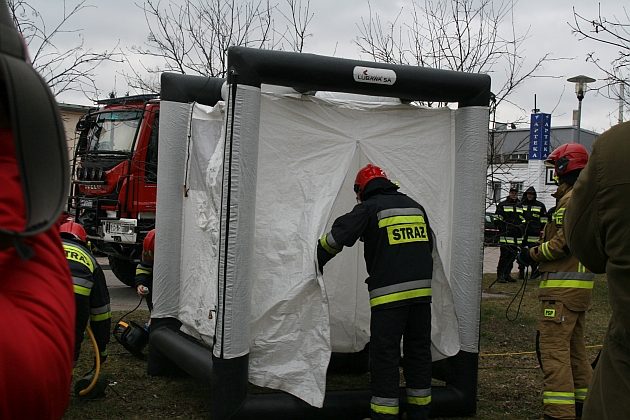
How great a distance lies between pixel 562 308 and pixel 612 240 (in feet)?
12.3

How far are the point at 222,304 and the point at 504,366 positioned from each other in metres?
3.89

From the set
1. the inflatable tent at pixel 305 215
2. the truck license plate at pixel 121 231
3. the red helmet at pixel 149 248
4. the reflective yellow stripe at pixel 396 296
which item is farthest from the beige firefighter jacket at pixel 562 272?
the truck license plate at pixel 121 231

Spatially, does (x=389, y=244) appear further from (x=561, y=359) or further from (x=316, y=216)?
(x=561, y=359)

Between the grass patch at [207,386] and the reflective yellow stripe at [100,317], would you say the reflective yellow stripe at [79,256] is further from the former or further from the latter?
Answer: the grass patch at [207,386]

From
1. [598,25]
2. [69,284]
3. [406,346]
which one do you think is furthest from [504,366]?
[69,284]

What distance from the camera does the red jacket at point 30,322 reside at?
91 cm

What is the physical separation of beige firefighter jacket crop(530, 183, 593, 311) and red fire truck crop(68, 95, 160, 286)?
24.1 feet

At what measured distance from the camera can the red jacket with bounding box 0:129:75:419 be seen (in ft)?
2.97

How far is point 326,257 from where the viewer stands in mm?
5199

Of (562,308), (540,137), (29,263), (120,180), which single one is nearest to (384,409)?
(562,308)

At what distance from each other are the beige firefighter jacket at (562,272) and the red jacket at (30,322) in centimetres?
523

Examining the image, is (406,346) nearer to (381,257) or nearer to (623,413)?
(381,257)

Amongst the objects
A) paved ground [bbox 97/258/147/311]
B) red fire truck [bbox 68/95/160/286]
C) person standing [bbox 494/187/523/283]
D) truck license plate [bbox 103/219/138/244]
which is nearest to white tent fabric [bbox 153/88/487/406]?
paved ground [bbox 97/258/147/311]

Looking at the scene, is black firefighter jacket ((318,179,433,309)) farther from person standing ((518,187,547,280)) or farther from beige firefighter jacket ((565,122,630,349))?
person standing ((518,187,547,280))
